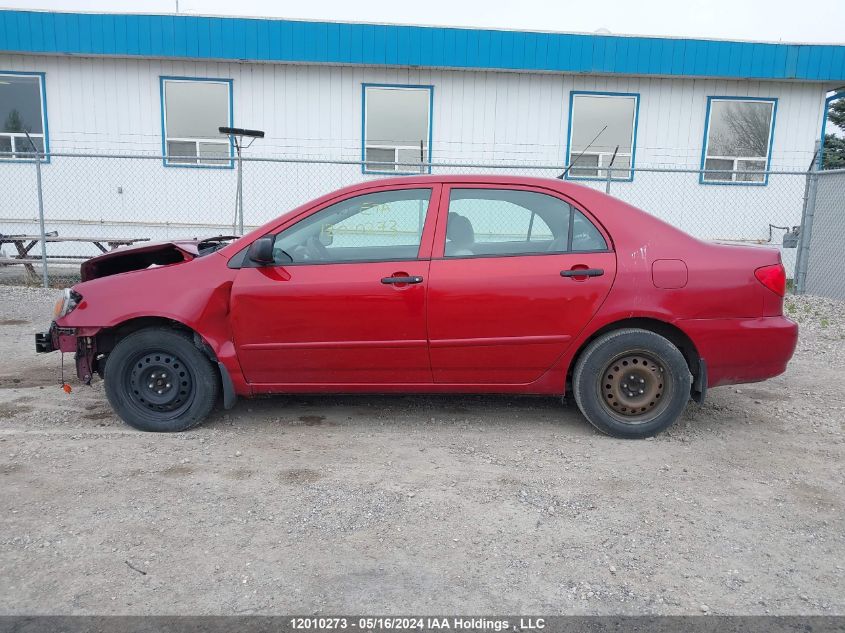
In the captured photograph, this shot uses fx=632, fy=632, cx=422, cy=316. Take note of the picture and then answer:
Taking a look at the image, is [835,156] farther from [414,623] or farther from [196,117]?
[414,623]

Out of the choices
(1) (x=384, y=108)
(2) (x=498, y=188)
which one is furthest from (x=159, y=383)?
(1) (x=384, y=108)

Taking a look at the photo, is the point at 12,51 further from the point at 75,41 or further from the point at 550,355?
the point at 550,355

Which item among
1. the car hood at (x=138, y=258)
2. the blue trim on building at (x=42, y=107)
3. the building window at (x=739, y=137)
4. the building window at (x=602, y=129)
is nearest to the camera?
the car hood at (x=138, y=258)

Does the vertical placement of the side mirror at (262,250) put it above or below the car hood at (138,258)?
above

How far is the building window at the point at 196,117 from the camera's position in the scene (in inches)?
464

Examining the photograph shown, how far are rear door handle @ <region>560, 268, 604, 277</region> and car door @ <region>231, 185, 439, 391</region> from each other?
0.87 metres

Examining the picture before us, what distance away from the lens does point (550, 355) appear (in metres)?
4.05

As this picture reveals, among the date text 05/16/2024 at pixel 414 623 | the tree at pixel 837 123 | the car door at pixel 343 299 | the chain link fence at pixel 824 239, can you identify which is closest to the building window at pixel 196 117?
the car door at pixel 343 299

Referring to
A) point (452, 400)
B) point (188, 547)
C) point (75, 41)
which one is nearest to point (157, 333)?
point (188, 547)

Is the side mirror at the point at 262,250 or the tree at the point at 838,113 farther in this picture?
the tree at the point at 838,113

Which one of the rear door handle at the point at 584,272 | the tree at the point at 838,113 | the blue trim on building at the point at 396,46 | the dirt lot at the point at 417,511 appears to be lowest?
the dirt lot at the point at 417,511

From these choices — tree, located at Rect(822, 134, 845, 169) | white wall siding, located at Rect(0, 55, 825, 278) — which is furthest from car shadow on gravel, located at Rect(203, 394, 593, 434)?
tree, located at Rect(822, 134, 845, 169)

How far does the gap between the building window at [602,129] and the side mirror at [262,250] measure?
9.11 meters

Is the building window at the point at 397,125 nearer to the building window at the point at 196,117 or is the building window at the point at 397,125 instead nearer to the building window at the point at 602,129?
the building window at the point at 196,117
